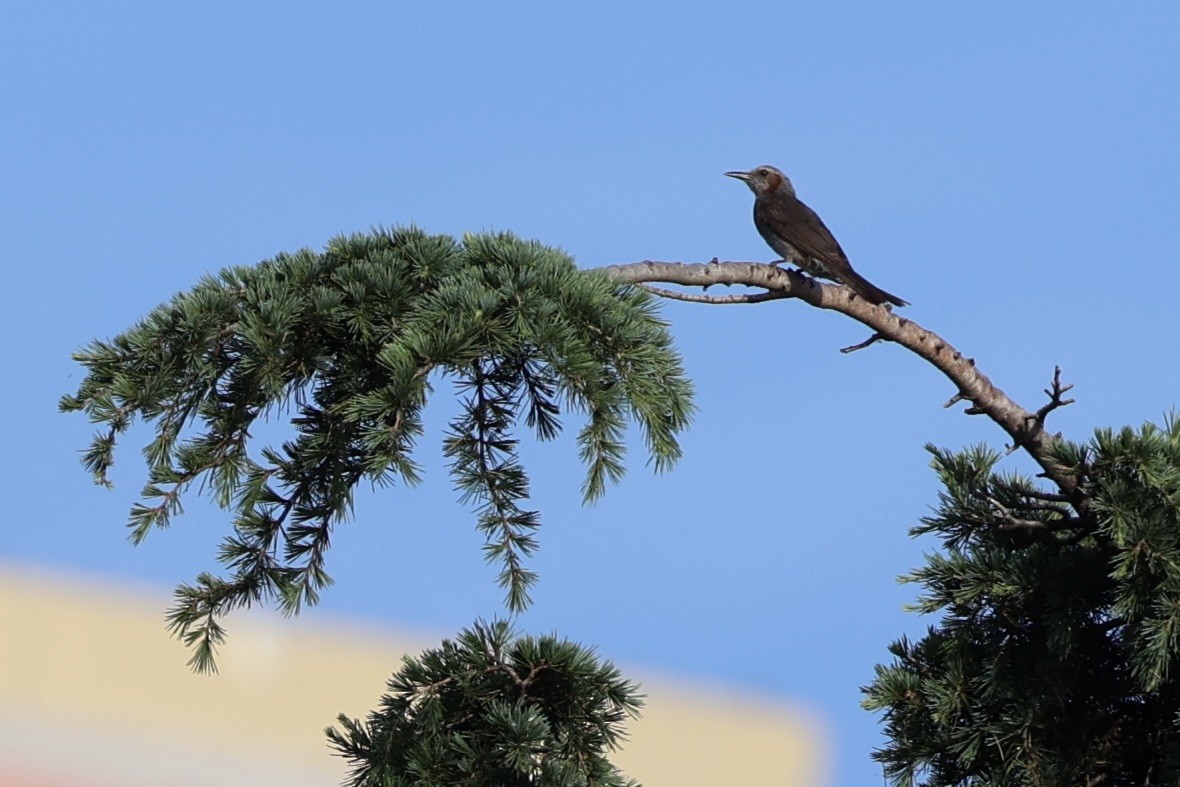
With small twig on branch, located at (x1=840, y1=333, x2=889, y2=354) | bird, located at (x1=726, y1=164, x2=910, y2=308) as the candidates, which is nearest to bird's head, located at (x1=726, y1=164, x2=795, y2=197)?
bird, located at (x1=726, y1=164, x2=910, y2=308)

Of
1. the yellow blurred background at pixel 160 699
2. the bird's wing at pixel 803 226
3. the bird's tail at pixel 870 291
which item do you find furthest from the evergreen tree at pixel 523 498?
the yellow blurred background at pixel 160 699

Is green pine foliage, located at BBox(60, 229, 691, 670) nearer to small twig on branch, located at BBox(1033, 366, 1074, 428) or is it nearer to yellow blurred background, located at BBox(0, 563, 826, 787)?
small twig on branch, located at BBox(1033, 366, 1074, 428)

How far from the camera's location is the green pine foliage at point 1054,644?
3.89 meters

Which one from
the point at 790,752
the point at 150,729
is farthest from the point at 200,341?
the point at 790,752

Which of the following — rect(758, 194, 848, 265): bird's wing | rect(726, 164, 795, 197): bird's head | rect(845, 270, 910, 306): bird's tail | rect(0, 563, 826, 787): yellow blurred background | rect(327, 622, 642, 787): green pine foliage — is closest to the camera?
rect(327, 622, 642, 787): green pine foliage

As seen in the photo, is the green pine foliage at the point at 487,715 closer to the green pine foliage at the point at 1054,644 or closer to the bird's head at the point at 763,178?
the green pine foliage at the point at 1054,644

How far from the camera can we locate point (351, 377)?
12.6 ft

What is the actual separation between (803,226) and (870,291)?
1559 millimetres

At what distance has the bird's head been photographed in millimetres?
8898

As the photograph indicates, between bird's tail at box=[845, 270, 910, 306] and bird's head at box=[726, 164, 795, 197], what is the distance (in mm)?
2575

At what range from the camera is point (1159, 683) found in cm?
395

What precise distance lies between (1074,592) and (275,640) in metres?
14.1

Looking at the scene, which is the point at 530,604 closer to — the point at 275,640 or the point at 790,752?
the point at 275,640

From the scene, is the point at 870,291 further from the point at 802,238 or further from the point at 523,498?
the point at 523,498
